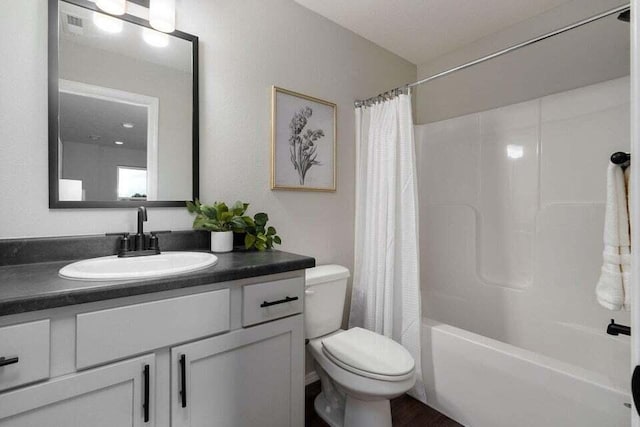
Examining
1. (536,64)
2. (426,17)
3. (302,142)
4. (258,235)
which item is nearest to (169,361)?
(258,235)

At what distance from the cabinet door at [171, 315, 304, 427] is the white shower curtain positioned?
0.77 meters

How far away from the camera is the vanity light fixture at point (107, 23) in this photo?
1288 mm

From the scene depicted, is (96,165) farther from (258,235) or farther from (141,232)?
(258,235)

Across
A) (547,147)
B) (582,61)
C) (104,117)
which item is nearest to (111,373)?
(104,117)

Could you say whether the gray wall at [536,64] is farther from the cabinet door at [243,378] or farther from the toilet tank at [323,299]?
the cabinet door at [243,378]

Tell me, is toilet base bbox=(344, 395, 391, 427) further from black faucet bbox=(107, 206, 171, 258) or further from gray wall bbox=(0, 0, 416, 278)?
black faucet bbox=(107, 206, 171, 258)

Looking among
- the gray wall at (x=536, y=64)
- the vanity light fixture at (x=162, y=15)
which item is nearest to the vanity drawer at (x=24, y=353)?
the vanity light fixture at (x=162, y=15)

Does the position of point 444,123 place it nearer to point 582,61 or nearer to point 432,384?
point 582,61

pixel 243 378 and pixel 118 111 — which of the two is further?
pixel 118 111

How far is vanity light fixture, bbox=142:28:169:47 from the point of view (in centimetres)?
141

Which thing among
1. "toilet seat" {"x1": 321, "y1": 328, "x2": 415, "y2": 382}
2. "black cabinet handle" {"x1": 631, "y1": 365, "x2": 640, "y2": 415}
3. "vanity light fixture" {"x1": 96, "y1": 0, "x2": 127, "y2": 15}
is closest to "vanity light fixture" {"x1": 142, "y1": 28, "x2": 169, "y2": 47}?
"vanity light fixture" {"x1": 96, "y1": 0, "x2": 127, "y2": 15}

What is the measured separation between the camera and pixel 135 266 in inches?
47.9

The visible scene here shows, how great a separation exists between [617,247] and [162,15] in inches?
79.3

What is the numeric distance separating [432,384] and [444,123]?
1.87 m
